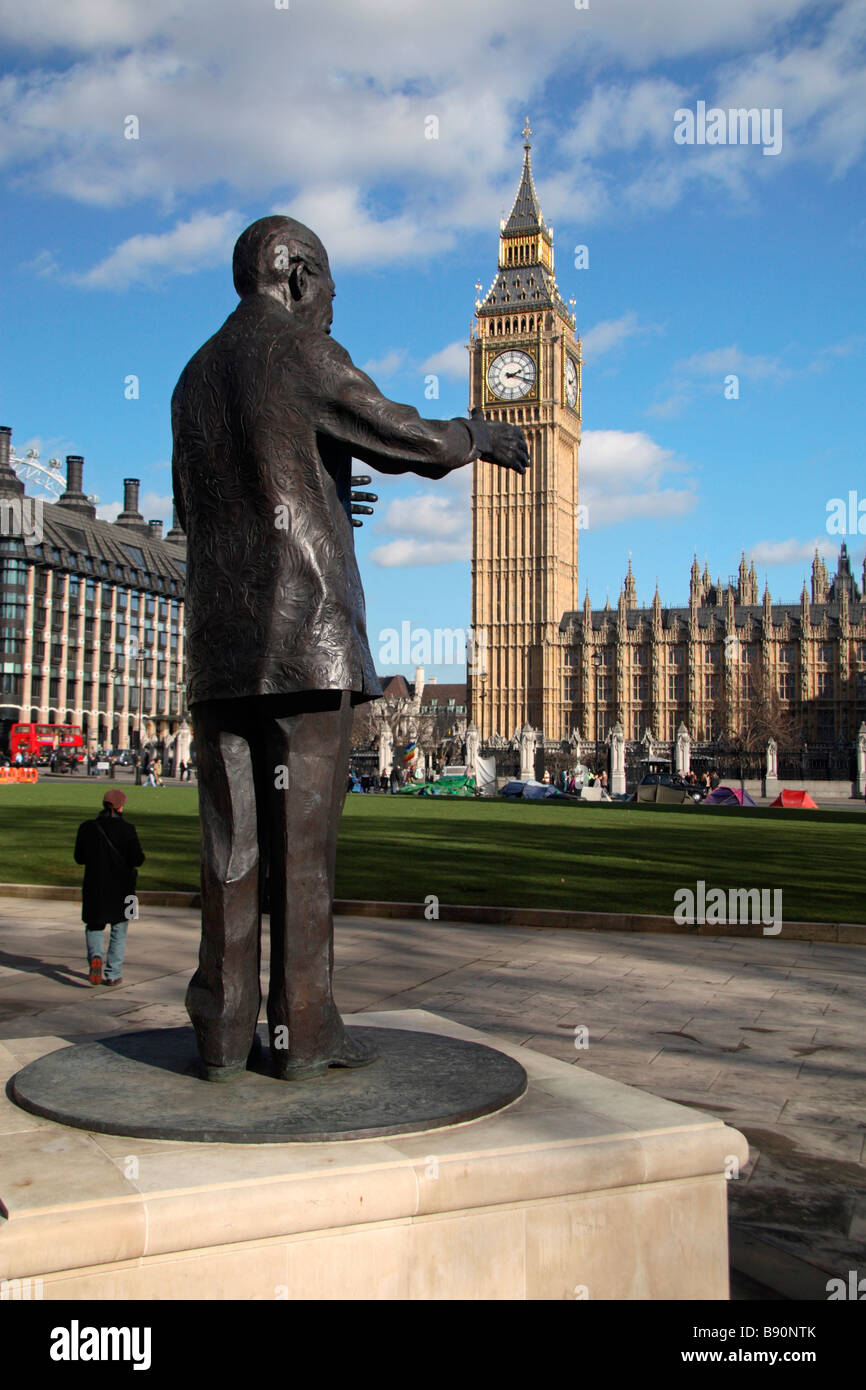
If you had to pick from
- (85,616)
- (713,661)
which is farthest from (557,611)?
(85,616)

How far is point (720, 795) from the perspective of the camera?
153 ft

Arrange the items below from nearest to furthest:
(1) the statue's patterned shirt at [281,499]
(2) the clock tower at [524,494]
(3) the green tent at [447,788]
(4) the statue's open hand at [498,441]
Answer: (1) the statue's patterned shirt at [281,499] → (4) the statue's open hand at [498,441] → (3) the green tent at [447,788] → (2) the clock tower at [524,494]

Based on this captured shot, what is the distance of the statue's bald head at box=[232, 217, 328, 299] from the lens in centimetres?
387

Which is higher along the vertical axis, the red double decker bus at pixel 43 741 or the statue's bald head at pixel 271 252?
the statue's bald head at pixel 271 252

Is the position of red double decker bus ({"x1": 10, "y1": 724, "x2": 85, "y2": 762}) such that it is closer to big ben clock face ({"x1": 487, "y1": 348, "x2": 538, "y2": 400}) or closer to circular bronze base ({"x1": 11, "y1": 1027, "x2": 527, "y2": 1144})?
big ben clock face ({"x1": 487, "y1": 348, "x2": 538, "y2": 400})

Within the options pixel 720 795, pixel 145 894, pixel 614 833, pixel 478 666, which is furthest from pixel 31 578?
pixel 145 894

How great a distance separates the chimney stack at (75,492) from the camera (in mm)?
93875

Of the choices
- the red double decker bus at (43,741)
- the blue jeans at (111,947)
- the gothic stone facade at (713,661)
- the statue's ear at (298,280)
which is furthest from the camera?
the gothic stone facade at (713,661)

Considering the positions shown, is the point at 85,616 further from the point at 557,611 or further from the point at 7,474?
the point at 557,611

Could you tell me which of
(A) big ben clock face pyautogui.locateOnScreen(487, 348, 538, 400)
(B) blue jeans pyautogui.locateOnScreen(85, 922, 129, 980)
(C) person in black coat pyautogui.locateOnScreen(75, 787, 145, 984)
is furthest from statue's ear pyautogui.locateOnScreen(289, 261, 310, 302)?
(A) big ben clock face pyautogui.locateOnScreen(487, 348, 538, 400)

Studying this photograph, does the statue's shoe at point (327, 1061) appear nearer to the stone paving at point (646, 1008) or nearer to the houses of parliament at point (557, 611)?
the stone paving at point (646, 1008)

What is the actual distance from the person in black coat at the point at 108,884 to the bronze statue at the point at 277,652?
450 centimetres

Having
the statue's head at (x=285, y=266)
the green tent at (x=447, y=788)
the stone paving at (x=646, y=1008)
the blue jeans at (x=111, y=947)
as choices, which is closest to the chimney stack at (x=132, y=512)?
the green tent at (x=447, y=788)

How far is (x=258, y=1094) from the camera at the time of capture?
130 inches
